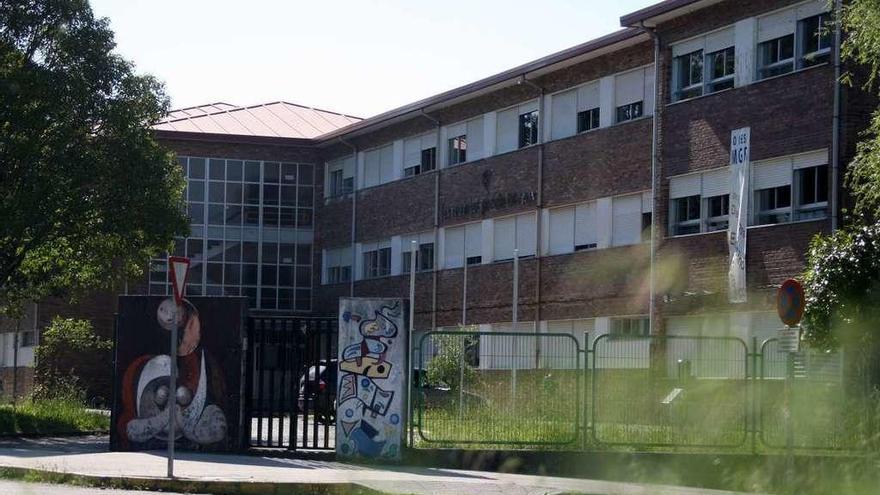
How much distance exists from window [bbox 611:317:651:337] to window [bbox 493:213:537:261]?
15.5 ft

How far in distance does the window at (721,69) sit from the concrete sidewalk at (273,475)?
16.0 m

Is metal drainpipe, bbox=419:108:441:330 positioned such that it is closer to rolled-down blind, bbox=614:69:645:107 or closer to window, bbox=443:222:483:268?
window, bbox=443:222:483:268

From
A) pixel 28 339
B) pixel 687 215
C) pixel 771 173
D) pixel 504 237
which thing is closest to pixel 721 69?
pixel 771 173

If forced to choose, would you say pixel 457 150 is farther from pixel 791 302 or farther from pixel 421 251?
pixel 791 302

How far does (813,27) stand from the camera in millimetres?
30266

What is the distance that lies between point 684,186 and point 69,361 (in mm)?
25747

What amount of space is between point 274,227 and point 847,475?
45926 mm

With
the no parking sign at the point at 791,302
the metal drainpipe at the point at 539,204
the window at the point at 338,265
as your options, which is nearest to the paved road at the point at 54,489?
the no parking sign at the point at 791,302

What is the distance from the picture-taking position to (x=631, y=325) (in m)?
36.1

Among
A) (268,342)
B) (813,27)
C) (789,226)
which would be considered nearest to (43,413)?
(268,342)

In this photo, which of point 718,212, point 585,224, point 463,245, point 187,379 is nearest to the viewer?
point 187,379

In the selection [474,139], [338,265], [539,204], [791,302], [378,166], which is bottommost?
[791,302]

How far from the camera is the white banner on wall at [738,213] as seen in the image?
3148 centimetres

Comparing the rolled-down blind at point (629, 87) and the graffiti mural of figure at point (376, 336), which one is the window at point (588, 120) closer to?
the rolled-down blind at point (629, 87)
